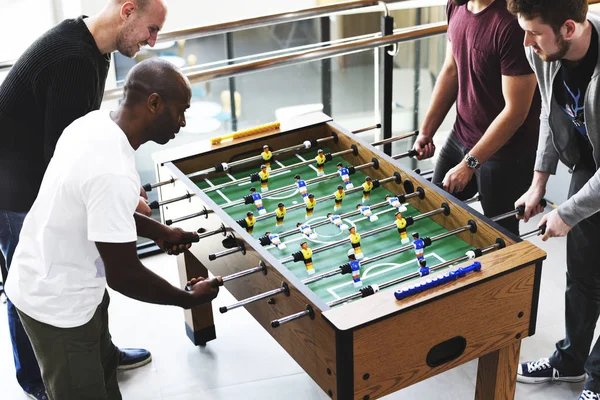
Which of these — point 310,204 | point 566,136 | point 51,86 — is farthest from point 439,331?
point 51,86

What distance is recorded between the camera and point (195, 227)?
288 centimetres

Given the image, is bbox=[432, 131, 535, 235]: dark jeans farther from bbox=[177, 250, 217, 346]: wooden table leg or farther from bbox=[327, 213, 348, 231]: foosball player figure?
bbox=[177, 250, 217, 346]: wooden table leg

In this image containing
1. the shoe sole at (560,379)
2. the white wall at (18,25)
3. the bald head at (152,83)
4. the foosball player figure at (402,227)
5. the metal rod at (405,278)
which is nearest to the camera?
the bald head at (152,83)

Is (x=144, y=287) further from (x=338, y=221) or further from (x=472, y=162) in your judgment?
(x=472, y=162)

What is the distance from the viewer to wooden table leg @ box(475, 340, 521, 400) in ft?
8.20

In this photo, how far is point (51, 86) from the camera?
2.56 m

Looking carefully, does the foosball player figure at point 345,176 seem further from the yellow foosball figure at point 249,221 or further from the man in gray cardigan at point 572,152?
the man in gray cardigan at point 572,152

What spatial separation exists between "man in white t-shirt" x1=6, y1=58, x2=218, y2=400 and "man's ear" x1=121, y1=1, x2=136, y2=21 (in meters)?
0.57

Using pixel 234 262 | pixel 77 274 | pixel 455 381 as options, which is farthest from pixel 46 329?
pixel 455 381

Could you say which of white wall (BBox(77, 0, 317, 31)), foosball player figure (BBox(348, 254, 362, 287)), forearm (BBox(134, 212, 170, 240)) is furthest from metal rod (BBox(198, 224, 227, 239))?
white wall (BBox(77, 0, 317, 31))

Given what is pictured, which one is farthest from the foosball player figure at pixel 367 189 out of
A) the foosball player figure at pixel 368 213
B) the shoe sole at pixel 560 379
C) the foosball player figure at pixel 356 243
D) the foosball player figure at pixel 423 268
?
the shoe sole at pixel 560 379

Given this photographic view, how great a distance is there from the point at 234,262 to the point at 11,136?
2.83 ft

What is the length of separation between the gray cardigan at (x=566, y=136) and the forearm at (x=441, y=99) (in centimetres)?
56

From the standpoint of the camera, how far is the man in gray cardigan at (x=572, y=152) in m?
2.43
